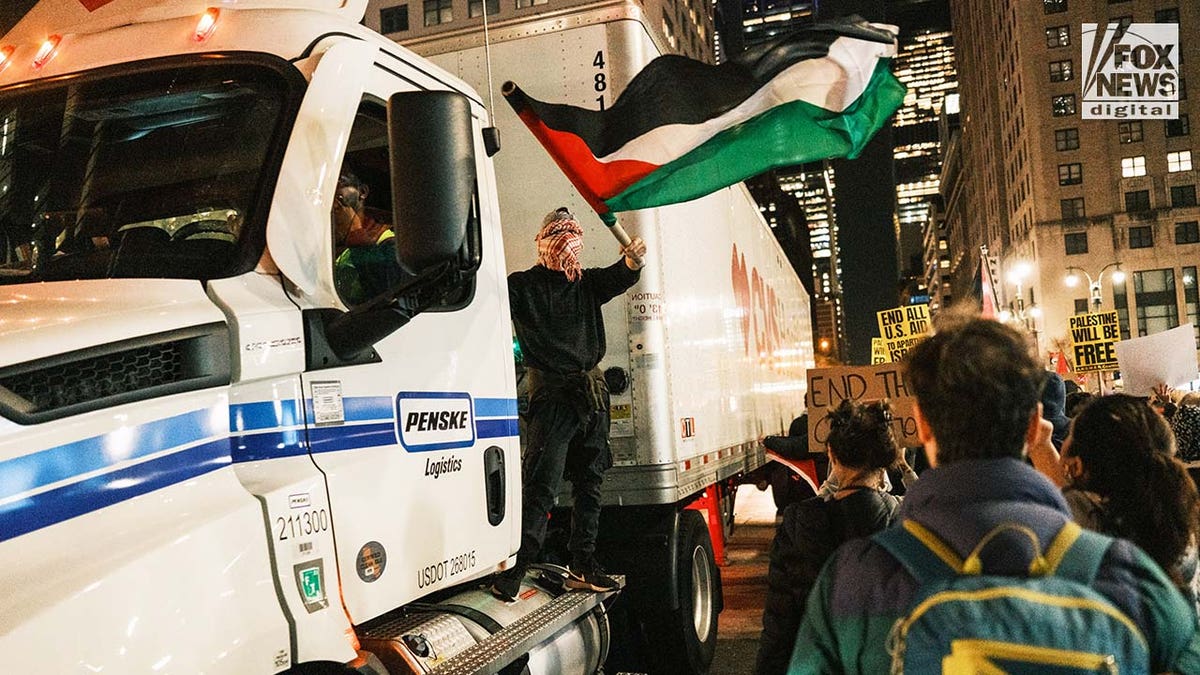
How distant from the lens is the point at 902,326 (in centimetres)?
1261

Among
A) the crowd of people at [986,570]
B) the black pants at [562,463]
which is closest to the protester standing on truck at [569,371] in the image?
the black pants at [562,463]

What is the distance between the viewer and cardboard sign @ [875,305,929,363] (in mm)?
12305

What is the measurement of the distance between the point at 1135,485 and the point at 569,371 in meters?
2.71

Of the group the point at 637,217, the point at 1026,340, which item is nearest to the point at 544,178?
the point at 637,217

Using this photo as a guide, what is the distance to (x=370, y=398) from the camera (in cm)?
347

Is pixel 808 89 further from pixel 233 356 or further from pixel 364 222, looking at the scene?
pixel 233 356

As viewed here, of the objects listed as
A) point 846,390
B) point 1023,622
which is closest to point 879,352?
point 846,390

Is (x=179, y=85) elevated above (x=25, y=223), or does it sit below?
above

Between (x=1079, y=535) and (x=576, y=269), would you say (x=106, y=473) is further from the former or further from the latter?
(x=576, y=269)

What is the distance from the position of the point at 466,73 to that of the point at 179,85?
2.82 metres

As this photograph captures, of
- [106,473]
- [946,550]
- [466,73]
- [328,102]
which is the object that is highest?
[466,73]

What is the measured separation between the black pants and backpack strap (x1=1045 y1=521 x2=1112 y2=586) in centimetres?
311

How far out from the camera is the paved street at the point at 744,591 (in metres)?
7.63

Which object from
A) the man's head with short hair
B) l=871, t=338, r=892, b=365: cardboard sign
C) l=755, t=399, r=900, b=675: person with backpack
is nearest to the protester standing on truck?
l=755, t=399, r=900, b=675: person with backpack
